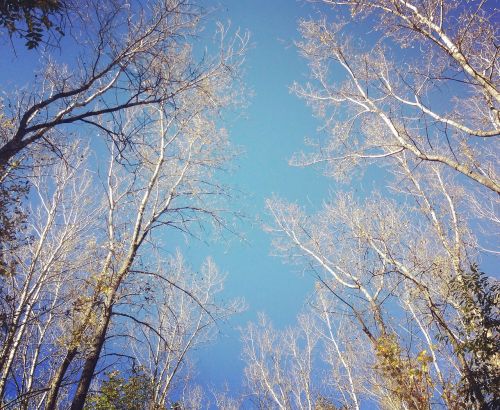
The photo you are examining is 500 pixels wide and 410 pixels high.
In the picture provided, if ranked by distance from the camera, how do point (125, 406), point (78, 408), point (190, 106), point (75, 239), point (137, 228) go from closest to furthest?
1. point (78, 408)
2. point (137, 228)
3. point (190, 106)
4. point (125, 406)
5. point (75, 239)

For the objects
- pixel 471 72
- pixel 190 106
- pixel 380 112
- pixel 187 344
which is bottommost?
pixel 187 344

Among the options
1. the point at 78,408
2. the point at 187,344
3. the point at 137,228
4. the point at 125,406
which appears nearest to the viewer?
the point at 78,408

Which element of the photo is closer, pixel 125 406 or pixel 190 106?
pixel 190 106

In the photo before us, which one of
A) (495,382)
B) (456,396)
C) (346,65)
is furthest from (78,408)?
(346,65)

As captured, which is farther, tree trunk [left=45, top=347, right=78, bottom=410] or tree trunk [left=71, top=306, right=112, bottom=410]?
tree trunk [left=45, top=347, right=78, bottom=410]

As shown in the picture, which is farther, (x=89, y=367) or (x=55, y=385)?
(x=55, y=385)

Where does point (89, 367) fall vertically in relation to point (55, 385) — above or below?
above

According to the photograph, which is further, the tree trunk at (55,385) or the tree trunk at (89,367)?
the tree trunk at (55,385)

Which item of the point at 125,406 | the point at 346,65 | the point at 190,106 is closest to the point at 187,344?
the point at 125,406

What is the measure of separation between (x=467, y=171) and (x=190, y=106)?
5.44 m

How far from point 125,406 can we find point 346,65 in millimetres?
10640

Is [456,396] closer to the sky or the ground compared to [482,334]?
closer to the ground

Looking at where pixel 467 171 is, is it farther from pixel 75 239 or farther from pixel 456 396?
pixel 75 239

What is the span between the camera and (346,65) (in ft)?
22.9
